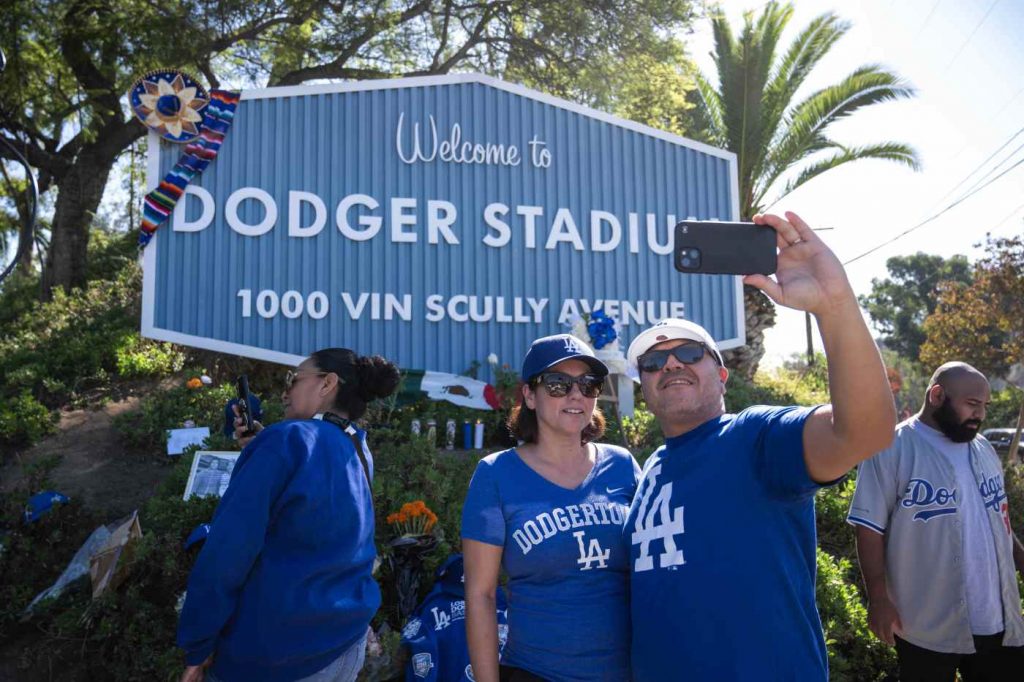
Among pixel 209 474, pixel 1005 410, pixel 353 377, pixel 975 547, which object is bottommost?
pixel 975 547

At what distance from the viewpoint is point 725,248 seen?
1.86m

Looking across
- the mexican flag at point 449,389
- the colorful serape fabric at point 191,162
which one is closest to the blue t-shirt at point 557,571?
the mexican flag at point 449,389

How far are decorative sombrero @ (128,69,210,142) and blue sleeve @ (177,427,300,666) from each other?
7481 millimetres

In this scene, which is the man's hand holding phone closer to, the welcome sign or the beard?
the beard

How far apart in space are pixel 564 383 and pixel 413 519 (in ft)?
8.83

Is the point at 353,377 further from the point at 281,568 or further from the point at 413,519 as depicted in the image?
the point at 413,519

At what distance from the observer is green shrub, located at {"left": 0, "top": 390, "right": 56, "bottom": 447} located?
22.9ft

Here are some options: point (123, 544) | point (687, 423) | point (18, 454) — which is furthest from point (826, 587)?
point (18, 454)

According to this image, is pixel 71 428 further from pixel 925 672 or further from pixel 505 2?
pixel 505 2

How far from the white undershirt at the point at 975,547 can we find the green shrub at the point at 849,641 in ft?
4.35

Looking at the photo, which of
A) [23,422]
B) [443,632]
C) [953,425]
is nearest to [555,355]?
[443,632]

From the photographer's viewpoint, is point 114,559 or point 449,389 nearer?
point 114,559

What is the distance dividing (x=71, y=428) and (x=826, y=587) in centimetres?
696

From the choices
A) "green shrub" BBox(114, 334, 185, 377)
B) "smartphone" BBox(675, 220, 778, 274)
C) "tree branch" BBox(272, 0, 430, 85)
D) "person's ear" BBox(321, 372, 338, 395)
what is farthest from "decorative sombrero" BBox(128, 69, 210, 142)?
"smartphone" BBox(675, 220, 778, 274)
